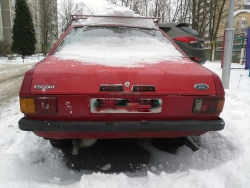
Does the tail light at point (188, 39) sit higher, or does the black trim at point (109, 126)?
the tail light at point (188, 39)

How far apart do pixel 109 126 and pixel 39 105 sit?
2.04 ft

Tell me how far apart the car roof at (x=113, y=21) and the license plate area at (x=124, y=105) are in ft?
5.55

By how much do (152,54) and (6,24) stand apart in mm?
39036

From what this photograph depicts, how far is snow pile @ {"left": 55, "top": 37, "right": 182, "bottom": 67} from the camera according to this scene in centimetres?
220

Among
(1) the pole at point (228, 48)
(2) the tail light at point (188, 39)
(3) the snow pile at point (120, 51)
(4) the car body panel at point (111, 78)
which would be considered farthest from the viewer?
(2) the tail light at point (188, 39)

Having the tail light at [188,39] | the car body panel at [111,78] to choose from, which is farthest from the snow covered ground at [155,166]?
the tail light at [188,39]

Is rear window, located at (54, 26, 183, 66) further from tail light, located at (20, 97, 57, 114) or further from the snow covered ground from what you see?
the snow covered ground

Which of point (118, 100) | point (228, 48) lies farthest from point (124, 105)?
point (228, 48)

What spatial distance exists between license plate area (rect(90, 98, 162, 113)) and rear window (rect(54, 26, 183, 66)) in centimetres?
40

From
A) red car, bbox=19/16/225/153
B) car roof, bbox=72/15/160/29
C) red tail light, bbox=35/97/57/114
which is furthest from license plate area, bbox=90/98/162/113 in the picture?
car roof, bbox=72/15/160/29

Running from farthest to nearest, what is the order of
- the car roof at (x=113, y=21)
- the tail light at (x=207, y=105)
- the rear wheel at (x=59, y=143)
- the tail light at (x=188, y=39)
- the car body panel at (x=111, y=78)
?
the tail light at (x=188, y=39) → the car roof at (x=113, y=21) → the rear wheel at (x=59, y=143) → the tail light at (x=207, y=105) → the car body panel at (x=111, y=78)

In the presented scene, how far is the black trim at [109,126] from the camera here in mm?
1868

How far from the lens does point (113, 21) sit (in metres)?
3.34

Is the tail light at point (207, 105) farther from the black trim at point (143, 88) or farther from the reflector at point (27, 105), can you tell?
the reflector at point (27, 105)
